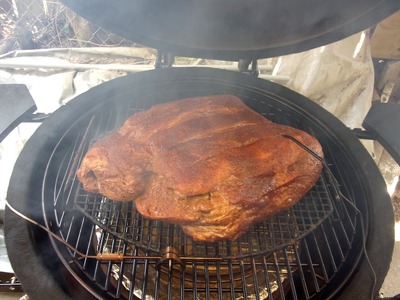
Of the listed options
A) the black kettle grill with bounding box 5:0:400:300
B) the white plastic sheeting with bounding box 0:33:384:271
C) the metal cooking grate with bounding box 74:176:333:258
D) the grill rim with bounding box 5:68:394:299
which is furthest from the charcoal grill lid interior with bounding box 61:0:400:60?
the white plastic sheeting with bounding box 0:33:384:271

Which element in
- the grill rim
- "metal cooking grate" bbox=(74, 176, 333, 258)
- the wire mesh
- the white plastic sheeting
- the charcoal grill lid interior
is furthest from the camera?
the wire mesh

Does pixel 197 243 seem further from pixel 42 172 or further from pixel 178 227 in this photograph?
pixel 42 172

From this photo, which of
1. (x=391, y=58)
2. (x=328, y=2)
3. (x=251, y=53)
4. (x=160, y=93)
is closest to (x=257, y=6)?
(x=251, y=53)

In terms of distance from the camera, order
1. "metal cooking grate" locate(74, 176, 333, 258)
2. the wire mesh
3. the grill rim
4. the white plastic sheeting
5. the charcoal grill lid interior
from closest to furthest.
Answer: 1. the grill rim
2. "metal cooking grate" locate(74, 176, 333, 258)
3. the charcoal grill lid interior
4. the white plastic sheeting
5. the wire mesh

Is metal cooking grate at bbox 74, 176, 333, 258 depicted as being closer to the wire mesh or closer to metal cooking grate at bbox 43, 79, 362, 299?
metal cooking grate at bbox 43, 79, 362, 299

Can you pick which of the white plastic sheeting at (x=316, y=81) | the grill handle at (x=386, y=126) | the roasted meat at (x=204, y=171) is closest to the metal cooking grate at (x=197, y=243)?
the roasted meat at (x=204, y=171)

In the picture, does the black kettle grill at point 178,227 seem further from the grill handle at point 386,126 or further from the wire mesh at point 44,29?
the wire mesh at point 44,29
